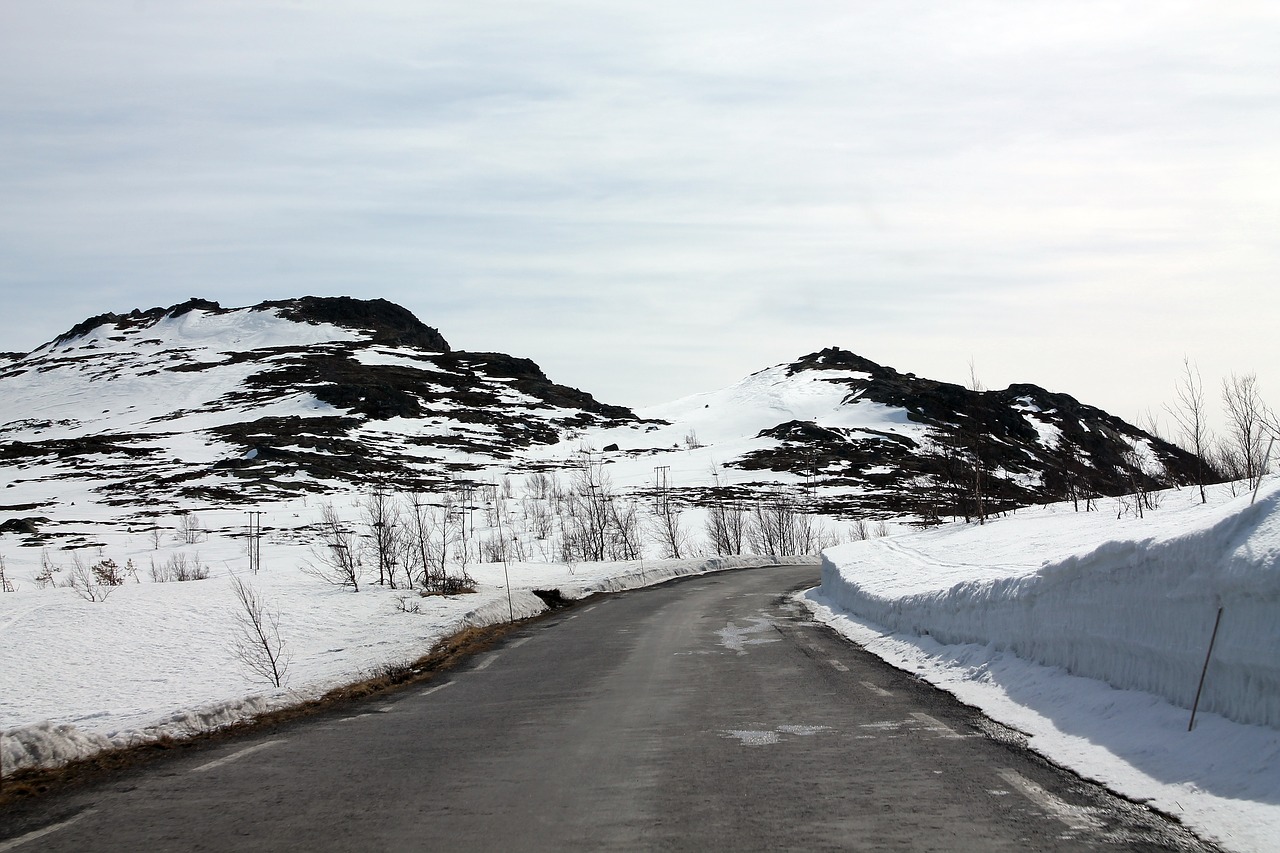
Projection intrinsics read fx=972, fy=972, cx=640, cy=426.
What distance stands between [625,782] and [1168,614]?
4112 millimetres

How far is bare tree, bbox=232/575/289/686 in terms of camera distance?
40.0 ft

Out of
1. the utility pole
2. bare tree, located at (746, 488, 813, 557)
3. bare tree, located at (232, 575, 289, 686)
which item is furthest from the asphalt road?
bare tree, located at (746, 488, 813, 557)

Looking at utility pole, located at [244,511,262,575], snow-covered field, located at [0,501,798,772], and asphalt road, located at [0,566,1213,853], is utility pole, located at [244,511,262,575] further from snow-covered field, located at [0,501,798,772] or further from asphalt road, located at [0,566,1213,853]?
asphalt road, located at [0,566,1213,853]

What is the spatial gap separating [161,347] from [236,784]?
214m

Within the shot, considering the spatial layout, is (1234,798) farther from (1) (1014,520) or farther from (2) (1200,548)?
(1) (1014,520)

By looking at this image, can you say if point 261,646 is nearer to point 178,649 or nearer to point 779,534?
point 178,649

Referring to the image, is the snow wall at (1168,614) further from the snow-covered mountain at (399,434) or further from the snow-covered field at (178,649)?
the snow-covered mountain at (399,434)

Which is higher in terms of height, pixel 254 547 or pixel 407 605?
pixel 254 547

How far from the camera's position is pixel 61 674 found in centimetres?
1311

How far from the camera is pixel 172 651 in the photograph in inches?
587

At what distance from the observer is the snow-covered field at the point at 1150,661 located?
5.46 meters

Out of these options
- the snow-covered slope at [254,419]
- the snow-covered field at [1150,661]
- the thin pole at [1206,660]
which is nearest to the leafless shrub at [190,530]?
the snow-covered slope at [254,419]

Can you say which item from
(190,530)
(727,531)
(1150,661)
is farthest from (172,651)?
(727,531)

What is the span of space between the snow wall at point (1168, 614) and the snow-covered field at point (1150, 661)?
0.01 metres
